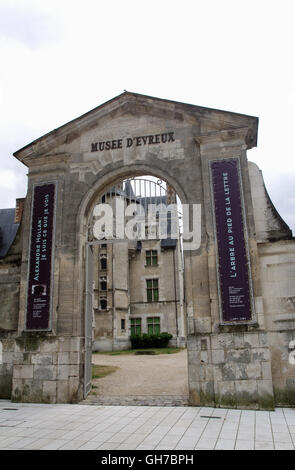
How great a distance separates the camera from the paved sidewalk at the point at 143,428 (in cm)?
516

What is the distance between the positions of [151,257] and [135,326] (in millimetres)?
5258

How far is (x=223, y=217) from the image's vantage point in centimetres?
855

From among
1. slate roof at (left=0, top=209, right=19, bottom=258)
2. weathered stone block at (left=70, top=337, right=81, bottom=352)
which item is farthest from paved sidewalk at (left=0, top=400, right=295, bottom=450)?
slate roof at (left=0, top=209, right=19, bottom=258)

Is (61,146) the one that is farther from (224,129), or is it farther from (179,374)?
(179,374)

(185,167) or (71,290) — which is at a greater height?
(185,167)

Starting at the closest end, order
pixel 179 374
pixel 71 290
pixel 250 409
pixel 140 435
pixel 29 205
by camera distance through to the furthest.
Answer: pixel 140 435 < pixel 250 409 < pixel 71 290 < pixel 29 205 < pixel 179 374

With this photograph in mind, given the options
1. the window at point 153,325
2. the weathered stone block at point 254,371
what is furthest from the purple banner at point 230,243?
the window at point 153,325

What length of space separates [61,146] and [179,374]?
8201 millimetres

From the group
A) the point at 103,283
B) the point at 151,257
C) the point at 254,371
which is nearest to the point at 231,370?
the point at 254,371

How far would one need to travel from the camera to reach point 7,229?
20.9 metres

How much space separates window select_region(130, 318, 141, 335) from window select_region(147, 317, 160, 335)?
2.51ft

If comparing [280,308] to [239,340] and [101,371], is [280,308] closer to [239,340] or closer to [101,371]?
[239,340]

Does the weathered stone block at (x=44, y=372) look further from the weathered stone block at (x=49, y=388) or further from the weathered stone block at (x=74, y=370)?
the weathered stone block at (x=74, y=370)

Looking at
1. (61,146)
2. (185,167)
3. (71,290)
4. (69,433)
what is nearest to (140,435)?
(69,433)
